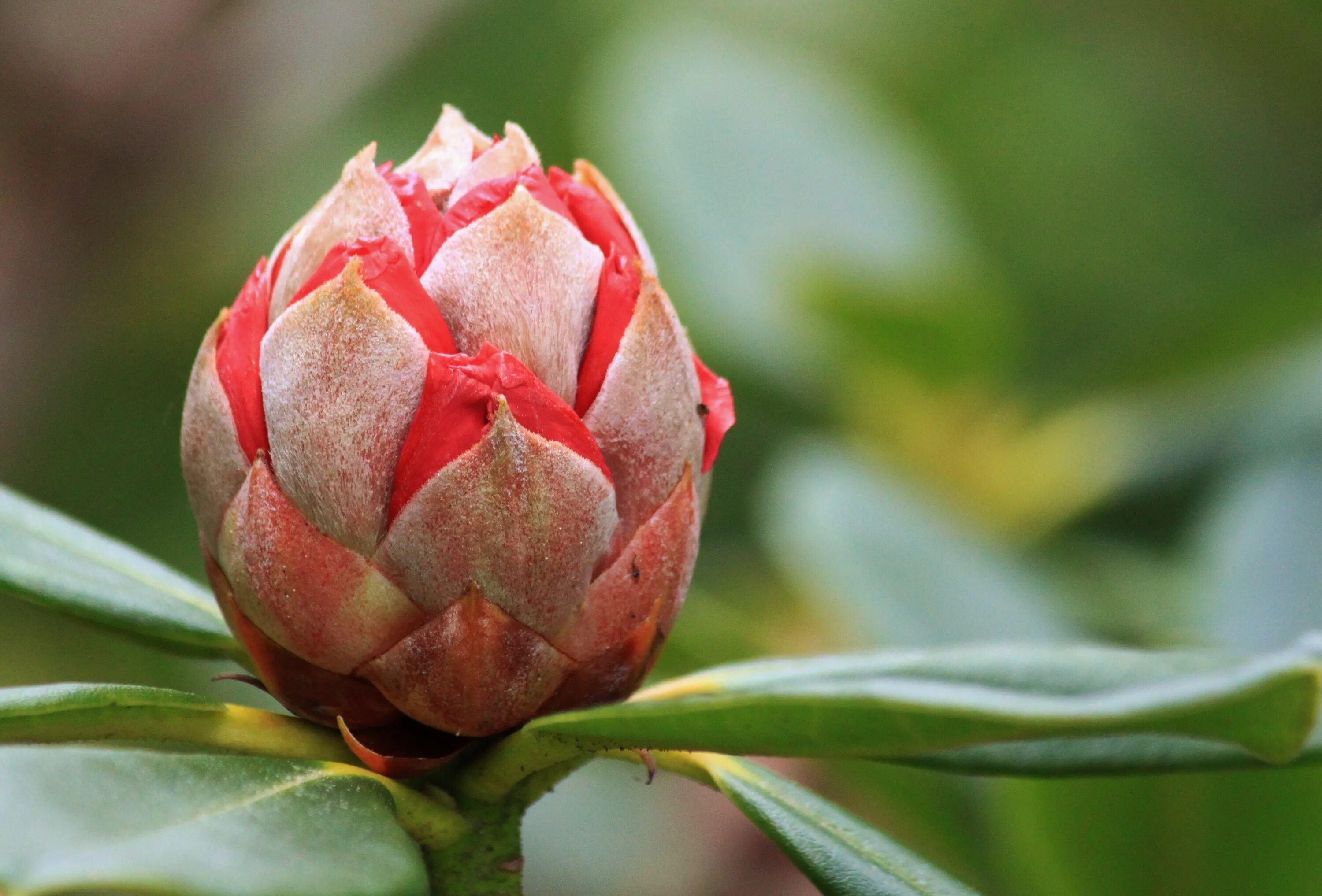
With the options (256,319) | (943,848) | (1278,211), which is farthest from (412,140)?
(256,319)

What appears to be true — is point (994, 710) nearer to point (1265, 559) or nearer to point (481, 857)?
point (481, 857)

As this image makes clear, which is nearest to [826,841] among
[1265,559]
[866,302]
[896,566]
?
[896,566]

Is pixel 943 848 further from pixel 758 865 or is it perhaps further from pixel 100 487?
pixel 100 487

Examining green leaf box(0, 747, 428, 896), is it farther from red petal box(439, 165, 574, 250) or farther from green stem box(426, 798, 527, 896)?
red petal box(439, 165, 574, 250)

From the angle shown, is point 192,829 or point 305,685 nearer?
point 192,829

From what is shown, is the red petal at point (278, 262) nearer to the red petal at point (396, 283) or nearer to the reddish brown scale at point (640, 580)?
the red petal at point (396, 283)

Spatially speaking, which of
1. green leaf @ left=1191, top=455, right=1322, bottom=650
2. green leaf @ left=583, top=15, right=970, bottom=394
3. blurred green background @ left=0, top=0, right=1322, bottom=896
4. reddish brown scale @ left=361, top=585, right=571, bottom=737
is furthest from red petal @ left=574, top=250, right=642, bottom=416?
green leaf @ left=583, top=15, right=970, bottom=394
